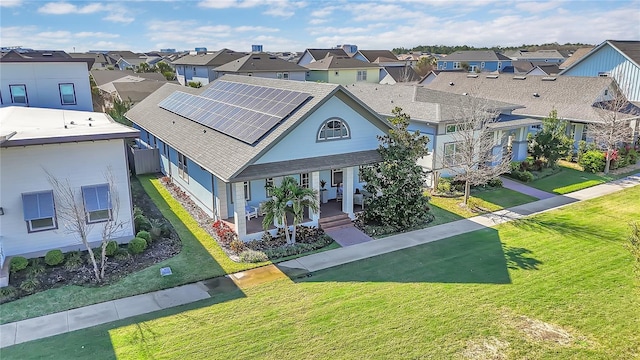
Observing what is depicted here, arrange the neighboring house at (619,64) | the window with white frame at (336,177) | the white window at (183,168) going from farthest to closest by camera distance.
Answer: the neighboring house at (619,64)
the white window at (183,168)
the window with white frame at (336,177)

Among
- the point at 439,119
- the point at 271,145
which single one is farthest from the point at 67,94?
the point at 439,119

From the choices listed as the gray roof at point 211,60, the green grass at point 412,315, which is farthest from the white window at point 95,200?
the gray roof at point 211,60

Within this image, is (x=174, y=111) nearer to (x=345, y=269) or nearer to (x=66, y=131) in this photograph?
(x=66, y=131)

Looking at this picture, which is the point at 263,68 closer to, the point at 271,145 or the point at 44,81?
the point at 44,81

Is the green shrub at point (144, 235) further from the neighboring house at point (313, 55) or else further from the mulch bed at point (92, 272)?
the neighboring house at point (313, 55)

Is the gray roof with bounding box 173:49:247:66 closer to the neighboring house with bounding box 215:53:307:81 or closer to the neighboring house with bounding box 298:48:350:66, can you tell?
the neighboring house with bounding box 215:53:307:81

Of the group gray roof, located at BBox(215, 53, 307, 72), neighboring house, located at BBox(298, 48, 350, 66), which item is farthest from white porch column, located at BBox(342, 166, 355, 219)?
neighboring house, located at BBox(298, 48, 350, 66)
